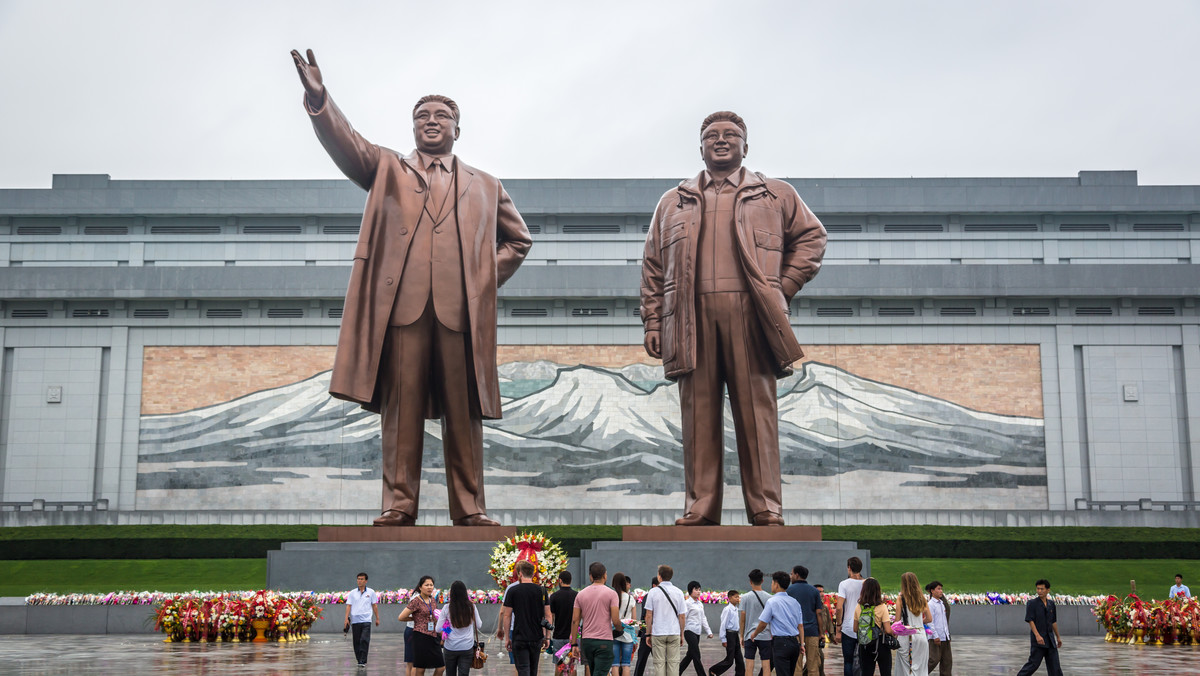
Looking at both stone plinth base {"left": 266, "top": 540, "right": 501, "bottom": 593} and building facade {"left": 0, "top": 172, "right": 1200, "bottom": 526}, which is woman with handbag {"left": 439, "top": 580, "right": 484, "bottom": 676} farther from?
building facade {"left": 0, "top": 172, "right": 1200, "bottom": 526}

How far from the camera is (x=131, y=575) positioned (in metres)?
20.0

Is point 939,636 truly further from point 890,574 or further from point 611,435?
point 611,435

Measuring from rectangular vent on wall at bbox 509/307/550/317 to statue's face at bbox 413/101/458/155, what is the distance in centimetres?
1684

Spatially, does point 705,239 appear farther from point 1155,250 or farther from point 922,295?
point 1155,250

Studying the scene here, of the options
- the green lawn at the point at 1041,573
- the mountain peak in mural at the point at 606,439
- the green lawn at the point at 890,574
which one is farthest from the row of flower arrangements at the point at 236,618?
the mountain peak in mural at the point at 606,439

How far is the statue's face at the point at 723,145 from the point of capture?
10.9 metres

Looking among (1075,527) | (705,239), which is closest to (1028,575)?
(1075,527)

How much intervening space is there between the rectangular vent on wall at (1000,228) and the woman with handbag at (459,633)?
26.0m

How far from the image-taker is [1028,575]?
1967 cm

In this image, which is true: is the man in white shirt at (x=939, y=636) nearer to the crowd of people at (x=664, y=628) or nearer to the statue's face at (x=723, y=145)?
the crowd of people at (x=664, y=628)

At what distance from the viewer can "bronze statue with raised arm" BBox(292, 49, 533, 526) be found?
10.6m

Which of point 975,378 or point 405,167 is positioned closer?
point 405,167

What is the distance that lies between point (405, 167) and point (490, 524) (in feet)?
11.7

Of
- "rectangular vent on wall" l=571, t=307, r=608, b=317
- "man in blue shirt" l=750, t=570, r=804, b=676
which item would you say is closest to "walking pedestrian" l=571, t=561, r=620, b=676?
"man in blue shirt" l=750, t=570, r=804, b=676
